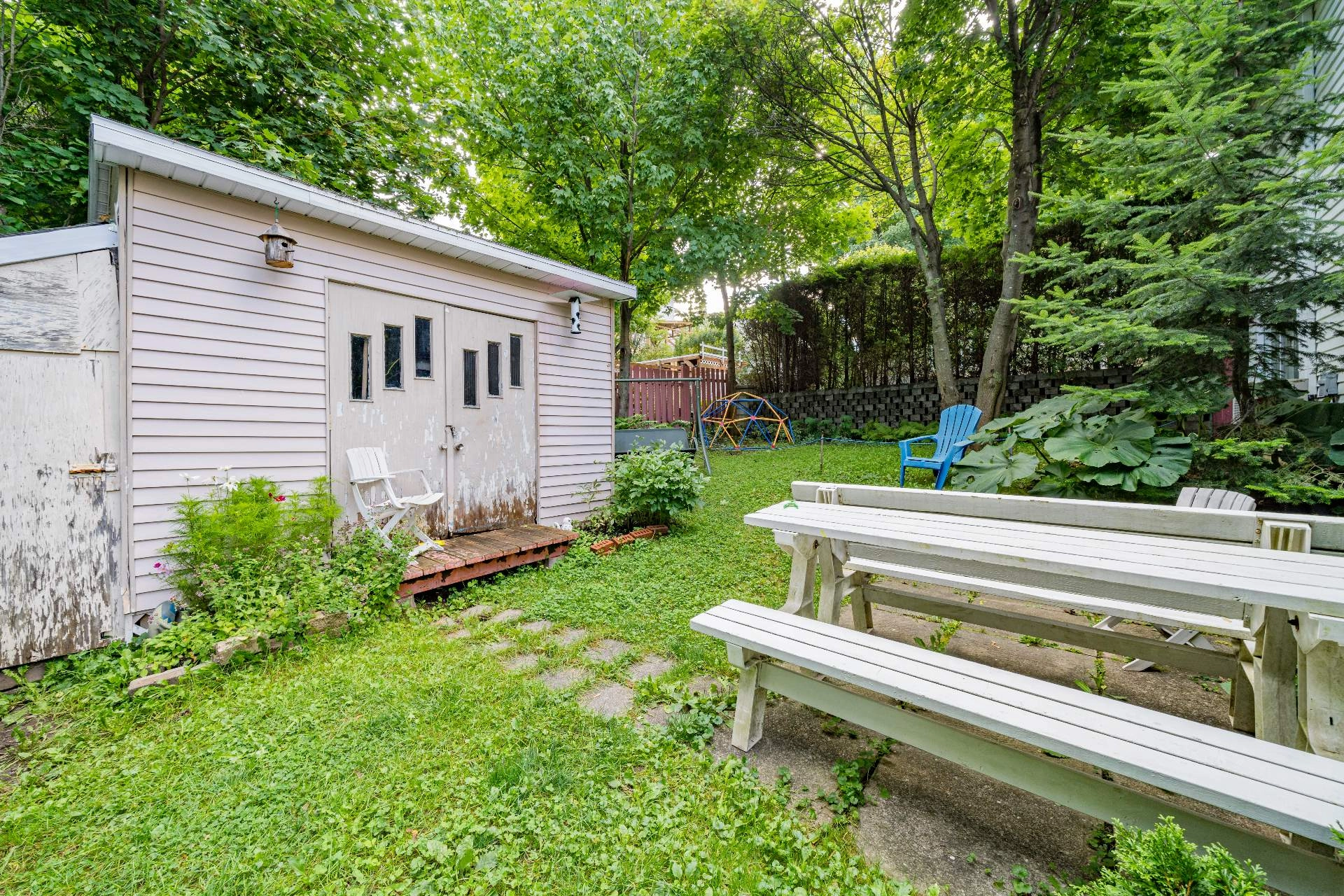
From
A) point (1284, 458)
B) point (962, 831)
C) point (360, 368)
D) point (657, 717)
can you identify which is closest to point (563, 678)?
point (657, 717)

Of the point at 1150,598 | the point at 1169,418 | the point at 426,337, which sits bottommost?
the point at 1150,598

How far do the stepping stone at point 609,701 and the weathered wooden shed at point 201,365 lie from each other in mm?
2361

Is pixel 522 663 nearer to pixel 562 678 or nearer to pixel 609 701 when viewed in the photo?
pixel 562 678

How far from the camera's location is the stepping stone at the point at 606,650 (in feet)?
8.65

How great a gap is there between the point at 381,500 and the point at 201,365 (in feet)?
4.26

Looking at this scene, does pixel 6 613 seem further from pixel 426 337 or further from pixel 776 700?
pixel 776 700

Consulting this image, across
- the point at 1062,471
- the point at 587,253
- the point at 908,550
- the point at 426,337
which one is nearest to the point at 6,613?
the point at 426,337

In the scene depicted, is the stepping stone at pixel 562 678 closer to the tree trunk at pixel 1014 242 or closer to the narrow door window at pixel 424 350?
the narrow door window at pixel 424 350

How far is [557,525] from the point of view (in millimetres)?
4859

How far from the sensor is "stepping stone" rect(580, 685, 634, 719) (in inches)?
85.2

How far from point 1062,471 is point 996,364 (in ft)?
7.38

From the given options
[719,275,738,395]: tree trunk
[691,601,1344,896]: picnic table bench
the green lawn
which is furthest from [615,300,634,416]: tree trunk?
[691,601,1344,896]: picnic table bench

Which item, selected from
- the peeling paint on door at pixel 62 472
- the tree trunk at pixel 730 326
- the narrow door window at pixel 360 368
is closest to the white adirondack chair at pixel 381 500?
the narrow door window at pixel 360 368

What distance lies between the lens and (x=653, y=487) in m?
4.81
